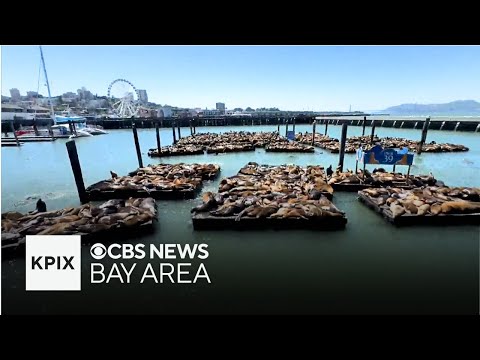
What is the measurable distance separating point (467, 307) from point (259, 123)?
68.5 metres

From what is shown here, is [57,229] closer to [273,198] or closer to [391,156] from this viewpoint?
[273,198]

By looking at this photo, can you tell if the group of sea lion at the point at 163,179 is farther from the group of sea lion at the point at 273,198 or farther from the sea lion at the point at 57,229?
the sea lion at the point at 57,229

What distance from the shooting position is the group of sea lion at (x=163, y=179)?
34.8 ft

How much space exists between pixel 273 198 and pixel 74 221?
5622 millimetres

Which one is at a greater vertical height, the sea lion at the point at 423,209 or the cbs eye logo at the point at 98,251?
the sea lion at the point at 423,209

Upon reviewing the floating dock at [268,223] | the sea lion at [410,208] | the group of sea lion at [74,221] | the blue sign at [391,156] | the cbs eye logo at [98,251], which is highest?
the blue sign at [391,156]

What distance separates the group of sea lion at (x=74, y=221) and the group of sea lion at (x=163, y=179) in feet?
7.82

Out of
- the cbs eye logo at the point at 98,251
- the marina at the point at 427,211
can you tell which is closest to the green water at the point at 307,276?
the cbs eye logo at the point at 98,251

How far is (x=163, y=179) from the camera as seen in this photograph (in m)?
11.8

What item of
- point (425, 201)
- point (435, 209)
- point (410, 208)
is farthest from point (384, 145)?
point (410, 208)

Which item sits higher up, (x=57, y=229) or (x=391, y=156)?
(x=391, y=156)

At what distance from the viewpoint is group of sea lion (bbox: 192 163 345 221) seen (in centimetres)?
759

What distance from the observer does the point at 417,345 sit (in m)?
1.76
